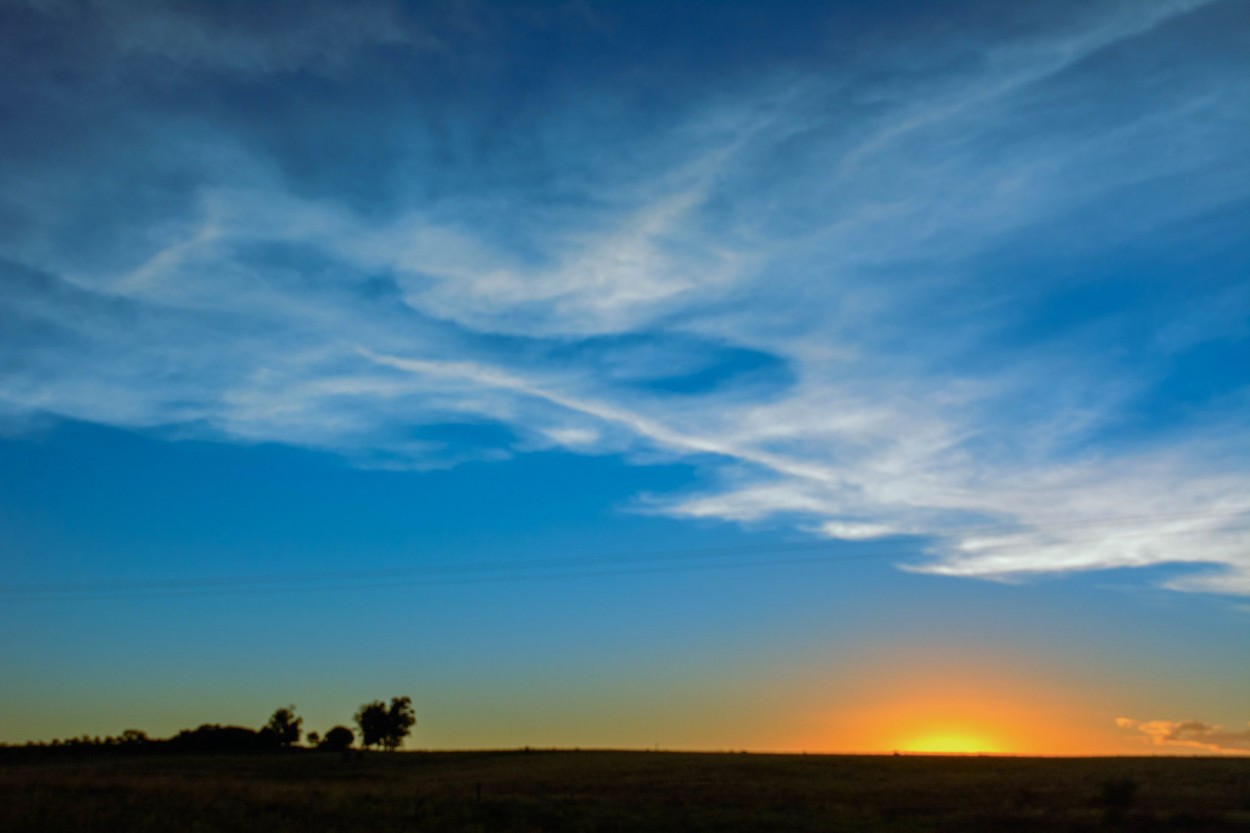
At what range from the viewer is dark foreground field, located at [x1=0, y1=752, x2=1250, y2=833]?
4019cm

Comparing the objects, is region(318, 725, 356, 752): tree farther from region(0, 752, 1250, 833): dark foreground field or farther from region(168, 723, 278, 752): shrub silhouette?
region(0, 752, 1250, 833): dark foreground field

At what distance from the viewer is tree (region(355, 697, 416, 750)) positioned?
5586 inches

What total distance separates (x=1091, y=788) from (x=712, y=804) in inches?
1067

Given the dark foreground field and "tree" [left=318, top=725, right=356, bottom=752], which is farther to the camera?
"tree" [left=318, top=725, right=356, bottom=752]

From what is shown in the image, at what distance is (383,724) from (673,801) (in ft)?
335

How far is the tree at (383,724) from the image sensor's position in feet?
465

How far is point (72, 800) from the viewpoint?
42.7 m

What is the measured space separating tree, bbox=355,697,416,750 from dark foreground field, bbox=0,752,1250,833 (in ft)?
207

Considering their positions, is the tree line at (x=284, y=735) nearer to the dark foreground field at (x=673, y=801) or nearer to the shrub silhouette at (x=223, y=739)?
the shrub silhouette at (x=223, y=739)

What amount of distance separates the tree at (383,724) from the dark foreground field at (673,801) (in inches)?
2487

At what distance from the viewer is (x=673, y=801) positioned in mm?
52438

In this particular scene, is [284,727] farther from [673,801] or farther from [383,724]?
[673,801]

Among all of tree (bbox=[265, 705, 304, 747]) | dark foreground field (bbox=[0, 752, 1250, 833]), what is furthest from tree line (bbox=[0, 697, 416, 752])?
dark foreground field (bbox=[0, 752, 1250, 833])

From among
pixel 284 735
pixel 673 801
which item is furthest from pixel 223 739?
pixel 673 801
